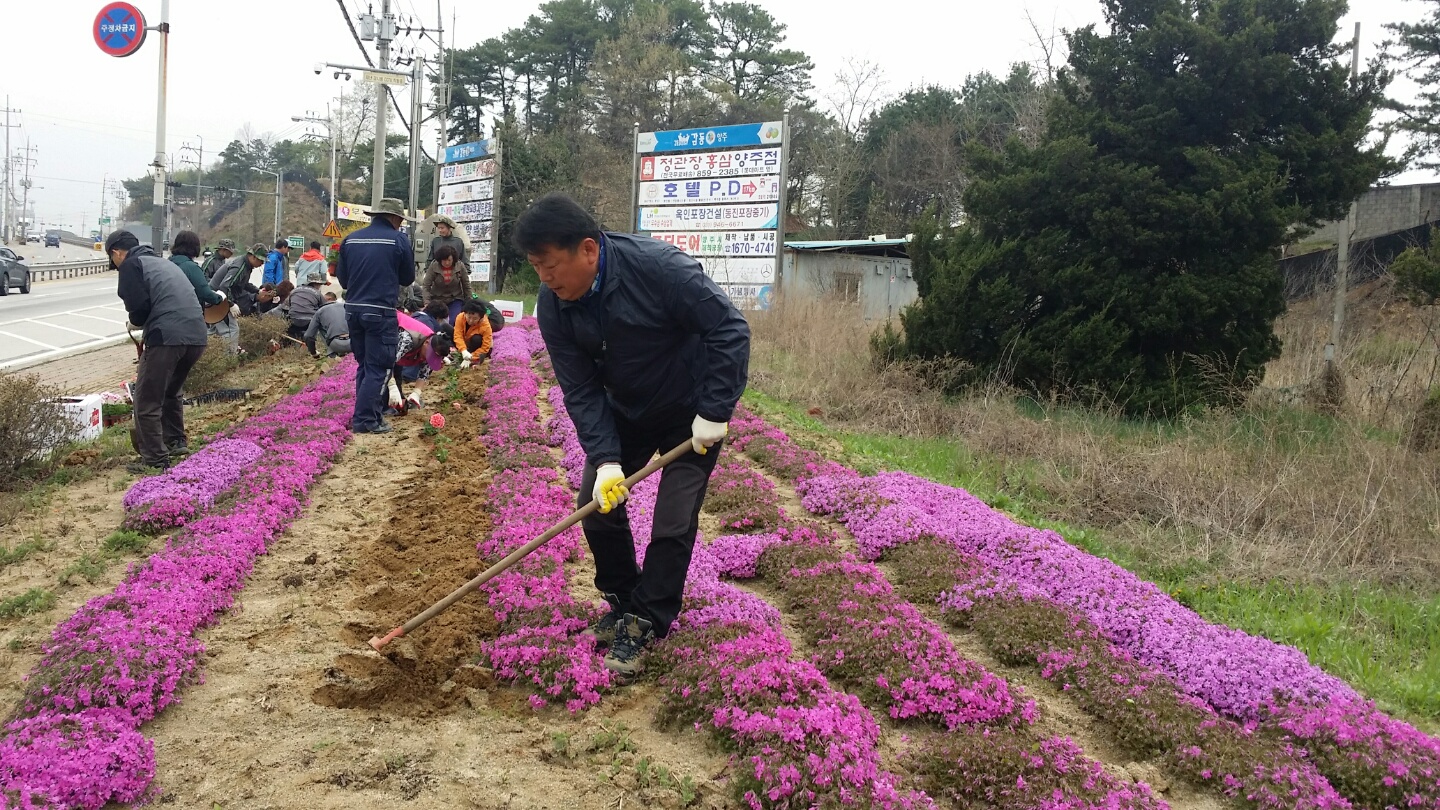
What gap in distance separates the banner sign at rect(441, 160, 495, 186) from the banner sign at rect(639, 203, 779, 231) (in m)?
11.5

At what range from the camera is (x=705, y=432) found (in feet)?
12.9

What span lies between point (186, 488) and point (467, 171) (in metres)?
28.2

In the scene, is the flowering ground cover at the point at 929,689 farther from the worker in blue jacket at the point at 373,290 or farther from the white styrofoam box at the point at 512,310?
the white styrofoam box at the point at 512,310

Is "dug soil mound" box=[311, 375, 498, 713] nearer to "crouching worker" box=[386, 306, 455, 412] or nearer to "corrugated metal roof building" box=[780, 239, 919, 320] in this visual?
"crouching worker" box=[386, 306, 455, 412]

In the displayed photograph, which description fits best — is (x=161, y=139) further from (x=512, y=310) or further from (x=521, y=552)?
(x=521, y=552)

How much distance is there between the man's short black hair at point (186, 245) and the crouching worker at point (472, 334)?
12.7 ft

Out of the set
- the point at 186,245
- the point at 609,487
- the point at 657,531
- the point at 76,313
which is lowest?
the point at 76,313

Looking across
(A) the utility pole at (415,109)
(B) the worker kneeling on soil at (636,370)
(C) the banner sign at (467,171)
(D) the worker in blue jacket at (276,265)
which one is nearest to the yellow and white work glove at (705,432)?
(B) the worker kneeling on soil at (636,370)

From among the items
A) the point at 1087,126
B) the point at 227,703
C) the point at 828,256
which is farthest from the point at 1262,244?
the point at 828,256

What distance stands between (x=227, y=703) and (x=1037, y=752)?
10.7 ft

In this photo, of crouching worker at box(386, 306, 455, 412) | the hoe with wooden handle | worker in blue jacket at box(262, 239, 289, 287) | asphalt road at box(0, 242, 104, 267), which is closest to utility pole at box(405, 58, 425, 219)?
worker in blue jacket at box(262, 239, 289, 287)

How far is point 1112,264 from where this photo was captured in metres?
11.2

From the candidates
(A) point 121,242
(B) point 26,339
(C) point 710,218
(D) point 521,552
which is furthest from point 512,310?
(D) point 521,552

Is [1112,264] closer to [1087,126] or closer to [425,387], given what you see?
[1087,126]
